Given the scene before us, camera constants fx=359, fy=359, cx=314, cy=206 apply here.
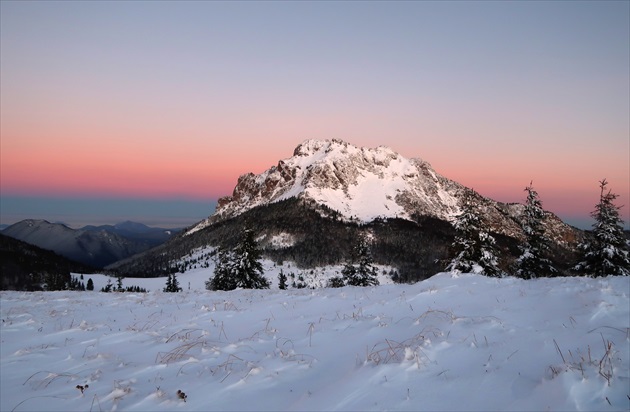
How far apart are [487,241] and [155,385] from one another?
105 ft

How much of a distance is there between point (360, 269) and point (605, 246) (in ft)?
80.8

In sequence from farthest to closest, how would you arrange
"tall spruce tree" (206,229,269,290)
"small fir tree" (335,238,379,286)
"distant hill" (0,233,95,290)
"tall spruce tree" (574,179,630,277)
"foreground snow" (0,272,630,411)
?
"distant hill" (0,233,95,290) → "small fir tree" (335,238,379,286) → "tall spruce tree" (206,229,269,290) → "tall spruce tree" (574,179,630,277) → "foreground snow" (0,272,630,411)

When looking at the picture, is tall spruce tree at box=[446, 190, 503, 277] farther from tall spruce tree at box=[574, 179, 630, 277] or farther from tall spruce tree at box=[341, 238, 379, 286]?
tall spruce tree at box=[341, 238, 379, 286]

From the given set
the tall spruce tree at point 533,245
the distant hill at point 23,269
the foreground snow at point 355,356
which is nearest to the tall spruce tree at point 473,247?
the tall spruce tree at point 533,245

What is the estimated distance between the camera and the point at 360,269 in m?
45.6

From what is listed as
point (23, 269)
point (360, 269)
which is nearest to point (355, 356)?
point (360, 269)

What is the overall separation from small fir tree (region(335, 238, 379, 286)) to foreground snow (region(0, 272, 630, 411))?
35368 mm

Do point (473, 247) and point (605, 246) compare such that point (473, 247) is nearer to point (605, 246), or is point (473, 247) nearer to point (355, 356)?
point (605, 246)

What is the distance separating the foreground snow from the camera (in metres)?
4.16

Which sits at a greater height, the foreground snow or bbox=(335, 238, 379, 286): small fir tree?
the foreground snow

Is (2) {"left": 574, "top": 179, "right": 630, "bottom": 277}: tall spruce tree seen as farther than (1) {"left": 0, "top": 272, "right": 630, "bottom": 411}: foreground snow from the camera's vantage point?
Yes

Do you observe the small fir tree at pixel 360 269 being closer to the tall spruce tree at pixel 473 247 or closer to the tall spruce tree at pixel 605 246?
the tall spruce tree at pixel 473 247

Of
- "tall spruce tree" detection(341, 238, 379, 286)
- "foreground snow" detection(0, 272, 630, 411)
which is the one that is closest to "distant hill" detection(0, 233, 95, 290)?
"tall spruce tree" detection(341, 238, 379, 286)

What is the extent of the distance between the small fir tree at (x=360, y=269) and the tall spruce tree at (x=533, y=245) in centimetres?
1668
